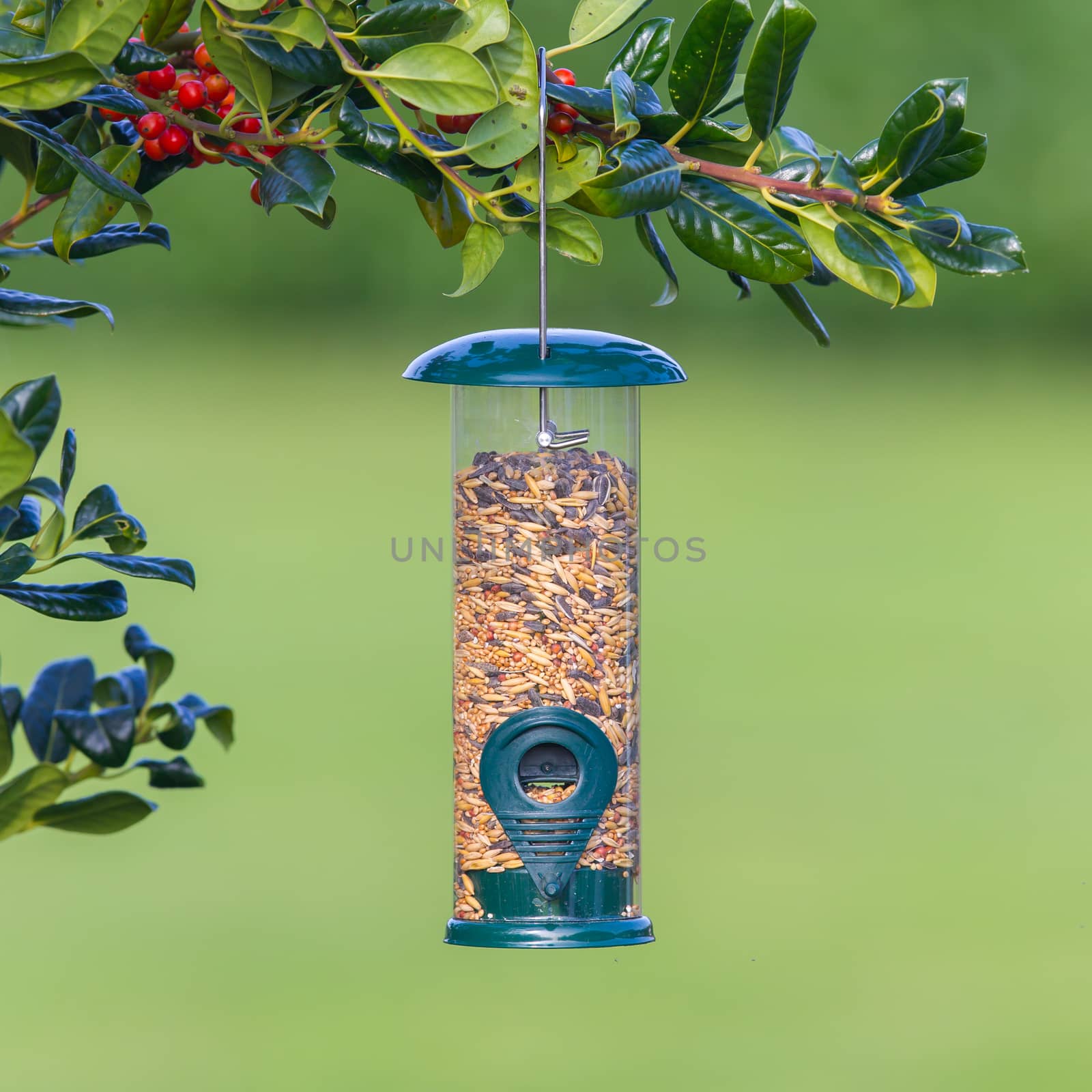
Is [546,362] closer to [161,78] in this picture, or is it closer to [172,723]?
[161,78]

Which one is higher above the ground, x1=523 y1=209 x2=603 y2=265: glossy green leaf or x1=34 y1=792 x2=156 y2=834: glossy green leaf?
x1=523 y1=209 x2=603 y2=265: glossy green leaf

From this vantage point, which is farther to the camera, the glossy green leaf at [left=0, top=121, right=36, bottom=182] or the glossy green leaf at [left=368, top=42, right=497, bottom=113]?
the glossy green leaf at [left=0, top=121, right=36, bottom=182]

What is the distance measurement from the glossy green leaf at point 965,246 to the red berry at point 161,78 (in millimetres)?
522

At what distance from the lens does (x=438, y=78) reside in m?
0.96

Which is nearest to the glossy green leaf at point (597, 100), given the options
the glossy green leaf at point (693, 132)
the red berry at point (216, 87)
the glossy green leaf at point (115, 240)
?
the glossy green leaf at point (693, 132)

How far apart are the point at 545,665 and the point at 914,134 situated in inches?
30.5

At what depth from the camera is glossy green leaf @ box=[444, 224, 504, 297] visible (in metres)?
1.15

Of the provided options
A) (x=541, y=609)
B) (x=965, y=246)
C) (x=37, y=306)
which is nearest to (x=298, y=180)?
(x=37, y=306)

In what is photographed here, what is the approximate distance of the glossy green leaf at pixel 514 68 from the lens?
3.36 ft

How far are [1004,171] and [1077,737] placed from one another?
18.2 feet

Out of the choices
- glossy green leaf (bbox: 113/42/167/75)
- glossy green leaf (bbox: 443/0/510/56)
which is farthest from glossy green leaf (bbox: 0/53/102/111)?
glossy green leaf (bbox: 443/0/510/56)

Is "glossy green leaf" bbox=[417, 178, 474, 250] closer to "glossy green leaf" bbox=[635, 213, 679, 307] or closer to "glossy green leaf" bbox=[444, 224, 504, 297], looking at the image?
"glossy green leaf" bbox=[444, 224, 504, 297]

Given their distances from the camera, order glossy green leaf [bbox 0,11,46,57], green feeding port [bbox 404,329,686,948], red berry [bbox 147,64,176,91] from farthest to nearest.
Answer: green feeding port [bbox 404,329,686,948], red berry [bbox 147,64,176,91], glossy green leaf [bbox 0,11,46,57]

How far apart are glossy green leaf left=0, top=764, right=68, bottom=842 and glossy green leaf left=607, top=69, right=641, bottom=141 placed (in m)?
0.53
